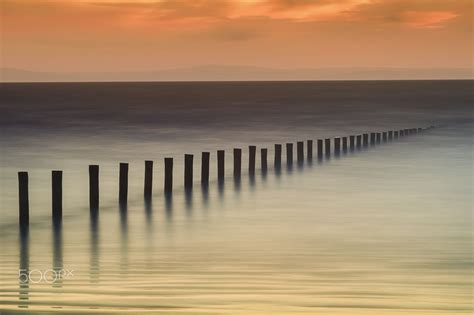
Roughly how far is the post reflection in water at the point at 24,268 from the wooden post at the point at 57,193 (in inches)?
32.8

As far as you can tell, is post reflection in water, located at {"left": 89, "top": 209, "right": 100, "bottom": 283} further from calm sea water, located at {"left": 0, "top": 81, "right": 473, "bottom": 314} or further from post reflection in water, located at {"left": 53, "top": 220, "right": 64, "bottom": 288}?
post reflection in water, located at {"left": 53, "top": 220, "right": 64, "bottom": 288}

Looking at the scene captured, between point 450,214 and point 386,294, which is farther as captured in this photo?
point 450,214

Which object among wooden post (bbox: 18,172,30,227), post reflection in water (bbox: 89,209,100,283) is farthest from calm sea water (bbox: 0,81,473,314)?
wooden post (bbox: 18,172,30,227)

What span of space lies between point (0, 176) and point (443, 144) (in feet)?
61.3

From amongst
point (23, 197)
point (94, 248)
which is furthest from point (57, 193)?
point (94, 248)

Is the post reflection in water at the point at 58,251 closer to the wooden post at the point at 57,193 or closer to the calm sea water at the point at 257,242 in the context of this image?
the calm sea water at the point at 257,242

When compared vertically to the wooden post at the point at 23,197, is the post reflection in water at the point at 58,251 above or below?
below

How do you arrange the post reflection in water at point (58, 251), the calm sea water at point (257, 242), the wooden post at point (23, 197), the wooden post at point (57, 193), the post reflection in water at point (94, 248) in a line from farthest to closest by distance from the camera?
the wooden post at point (57, 193), the wooden post at point (23, 197), the post reflection in water at point (94, 248), the post reflection in water at point (58, 251), the calm sea water at point (257, 242)

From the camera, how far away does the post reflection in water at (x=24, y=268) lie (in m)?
9.50

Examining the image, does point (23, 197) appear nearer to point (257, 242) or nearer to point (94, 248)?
point (94, 248)

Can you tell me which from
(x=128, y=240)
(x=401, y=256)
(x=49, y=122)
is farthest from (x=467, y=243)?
(x=49, y=122)

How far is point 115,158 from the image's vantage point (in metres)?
32.2

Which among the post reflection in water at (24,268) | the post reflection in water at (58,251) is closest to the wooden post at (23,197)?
the post reflection in water at (24,268)

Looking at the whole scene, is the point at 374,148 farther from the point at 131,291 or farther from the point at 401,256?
the point at 131,291
